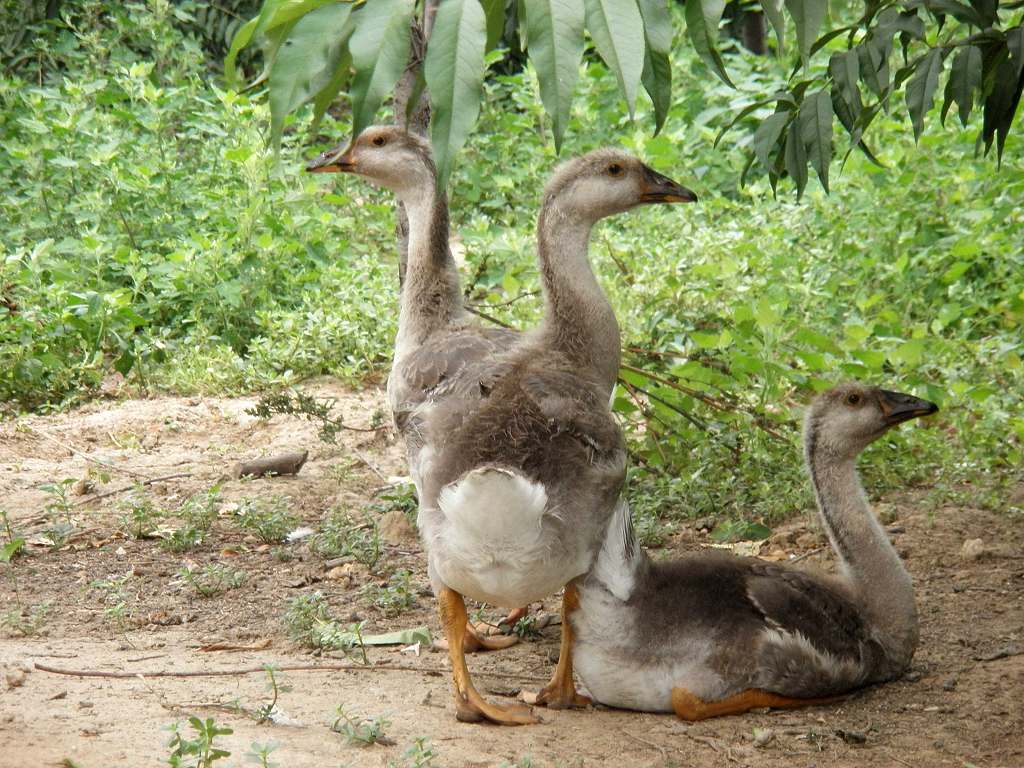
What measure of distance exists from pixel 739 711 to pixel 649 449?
2.63 m

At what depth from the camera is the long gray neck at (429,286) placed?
5.70 meters

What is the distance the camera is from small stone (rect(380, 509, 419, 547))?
6354 millimetres

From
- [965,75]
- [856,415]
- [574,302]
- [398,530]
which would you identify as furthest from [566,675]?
[965,75]

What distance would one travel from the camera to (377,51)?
224cm

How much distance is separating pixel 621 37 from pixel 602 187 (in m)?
3.11

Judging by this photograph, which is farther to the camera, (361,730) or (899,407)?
(899,407)

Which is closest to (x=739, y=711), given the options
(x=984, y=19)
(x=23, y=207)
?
(x=984, y=19)

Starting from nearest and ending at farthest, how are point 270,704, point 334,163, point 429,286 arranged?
1. point 270,704
2. point 429,286
3. point 334,163

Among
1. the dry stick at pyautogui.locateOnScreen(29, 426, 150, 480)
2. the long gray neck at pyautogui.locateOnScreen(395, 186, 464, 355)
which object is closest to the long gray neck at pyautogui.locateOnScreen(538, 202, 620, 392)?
the long gray neck at pyautogui.locateOnScreen(395, 186, 464, 355)

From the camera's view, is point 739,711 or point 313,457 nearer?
point 739,711

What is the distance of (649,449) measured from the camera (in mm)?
6918

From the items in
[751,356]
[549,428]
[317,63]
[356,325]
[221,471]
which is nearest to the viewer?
[317,63]

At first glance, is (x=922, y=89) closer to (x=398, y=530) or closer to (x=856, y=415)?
(x=856, y=415)

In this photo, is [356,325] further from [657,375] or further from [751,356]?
[751,356]
